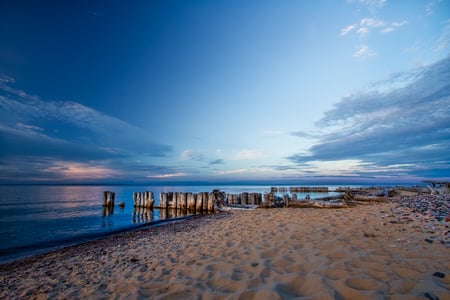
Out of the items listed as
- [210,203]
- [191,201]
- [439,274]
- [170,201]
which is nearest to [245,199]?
[210,203]

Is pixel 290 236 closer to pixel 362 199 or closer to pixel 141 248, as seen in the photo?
pixel 141 248

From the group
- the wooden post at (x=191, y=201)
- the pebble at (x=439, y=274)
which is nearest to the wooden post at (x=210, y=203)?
the wooden post at (x=191, y=201)

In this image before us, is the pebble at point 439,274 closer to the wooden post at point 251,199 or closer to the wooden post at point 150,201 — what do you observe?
Result: the wooden post at point 251,199

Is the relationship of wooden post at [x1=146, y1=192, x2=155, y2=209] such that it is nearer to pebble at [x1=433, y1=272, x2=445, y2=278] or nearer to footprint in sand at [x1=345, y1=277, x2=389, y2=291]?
footprint in sand at [x1=345, y1=277, x2=389, y2=291]

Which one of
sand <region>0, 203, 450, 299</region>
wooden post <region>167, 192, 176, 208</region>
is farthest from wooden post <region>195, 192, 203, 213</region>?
sand <region>0, 203, 450, 299</region>

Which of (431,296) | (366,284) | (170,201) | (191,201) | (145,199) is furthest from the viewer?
(145,199)

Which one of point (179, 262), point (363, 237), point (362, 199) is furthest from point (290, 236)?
point (362, 199)

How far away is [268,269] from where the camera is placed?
355 cm

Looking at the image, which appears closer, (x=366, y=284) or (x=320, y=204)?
(x=366, y=284)

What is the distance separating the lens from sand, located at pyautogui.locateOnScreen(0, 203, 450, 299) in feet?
9.00

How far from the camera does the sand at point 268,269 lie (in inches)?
108

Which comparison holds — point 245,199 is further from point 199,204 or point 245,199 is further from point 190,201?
point 190,201

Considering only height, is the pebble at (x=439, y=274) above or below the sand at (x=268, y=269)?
above

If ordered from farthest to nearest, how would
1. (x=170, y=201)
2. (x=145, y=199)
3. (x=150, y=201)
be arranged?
(x=145, y=199), (x=150, y=201), (x=170, y=201)
